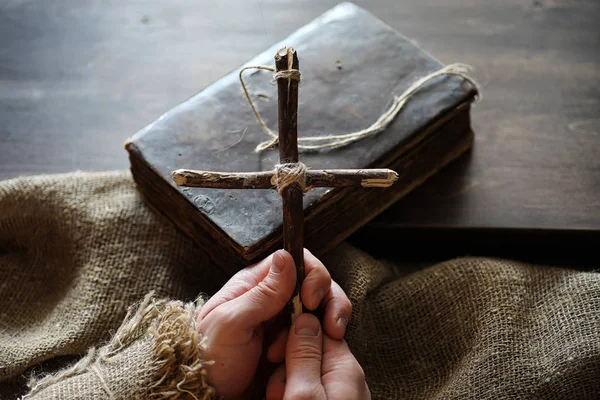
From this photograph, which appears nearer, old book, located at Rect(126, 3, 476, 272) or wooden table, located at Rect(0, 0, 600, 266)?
old book, located at Rect(126, 3, 476, 272)

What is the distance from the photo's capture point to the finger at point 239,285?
83cm

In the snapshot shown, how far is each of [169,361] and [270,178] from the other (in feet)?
0.83

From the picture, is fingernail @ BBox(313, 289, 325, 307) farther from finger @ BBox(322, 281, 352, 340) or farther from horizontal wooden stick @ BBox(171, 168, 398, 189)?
horizontal wooden stick @ BBox(171, 168, 398, 189)

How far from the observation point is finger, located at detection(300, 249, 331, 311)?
0.80 meters

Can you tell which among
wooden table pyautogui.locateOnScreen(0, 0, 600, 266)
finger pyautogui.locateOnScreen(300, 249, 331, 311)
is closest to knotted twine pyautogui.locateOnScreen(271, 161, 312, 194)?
finger pyautogui.locateOnScreen(300, 249, 331, 311)

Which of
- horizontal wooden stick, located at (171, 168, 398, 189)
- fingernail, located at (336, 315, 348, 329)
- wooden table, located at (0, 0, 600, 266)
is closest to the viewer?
horizontal wooden stick, located at (171, 168, 398, 189)

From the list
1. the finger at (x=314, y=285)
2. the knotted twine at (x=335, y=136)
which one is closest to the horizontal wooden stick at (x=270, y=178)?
the finger at (x=314, y=285)

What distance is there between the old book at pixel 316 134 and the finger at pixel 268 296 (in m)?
0.10

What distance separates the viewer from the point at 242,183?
74cm

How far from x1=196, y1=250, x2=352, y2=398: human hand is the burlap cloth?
5 cm

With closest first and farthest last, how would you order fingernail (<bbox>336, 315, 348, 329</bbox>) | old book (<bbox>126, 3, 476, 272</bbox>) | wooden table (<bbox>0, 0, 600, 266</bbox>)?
Result: fingernail (<bbox>336, 315, 348, 329</bbox>)
old book (<bbox>126, 3, 476, 272</bbox>)
wooden table (<bbox>0, 0, 600, 266</bbox>)

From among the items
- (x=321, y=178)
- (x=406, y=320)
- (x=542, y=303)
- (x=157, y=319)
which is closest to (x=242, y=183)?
(x=321, y=178)

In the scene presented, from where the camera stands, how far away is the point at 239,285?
0.85 metres

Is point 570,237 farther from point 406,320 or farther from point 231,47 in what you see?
point 231,47
